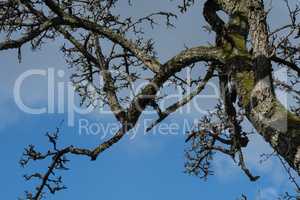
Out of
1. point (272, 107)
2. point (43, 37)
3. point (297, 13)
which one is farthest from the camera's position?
point (43, 37)

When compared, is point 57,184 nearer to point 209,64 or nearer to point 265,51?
point 209,64

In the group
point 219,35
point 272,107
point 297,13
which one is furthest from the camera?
point 219,35

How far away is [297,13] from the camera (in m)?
6.30

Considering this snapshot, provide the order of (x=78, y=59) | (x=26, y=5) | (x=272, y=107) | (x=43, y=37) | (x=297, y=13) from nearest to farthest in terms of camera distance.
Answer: (x=272, y=107), (x=297, y=13), (x=26, y=5), (x=43, y=37), (x=78, y=59)

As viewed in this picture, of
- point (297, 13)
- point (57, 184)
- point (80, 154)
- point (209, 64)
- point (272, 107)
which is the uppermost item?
point (297, 13)

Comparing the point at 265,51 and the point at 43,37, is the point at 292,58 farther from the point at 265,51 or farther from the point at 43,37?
the point at 43,37

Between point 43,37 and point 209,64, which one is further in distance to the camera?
point 43,37

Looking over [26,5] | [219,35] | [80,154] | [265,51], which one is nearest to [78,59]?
[26,5]

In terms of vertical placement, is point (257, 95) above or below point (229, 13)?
below

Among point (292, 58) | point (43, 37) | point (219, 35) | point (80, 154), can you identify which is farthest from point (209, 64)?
point (43, 37)

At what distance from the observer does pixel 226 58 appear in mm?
6652

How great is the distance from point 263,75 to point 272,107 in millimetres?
388

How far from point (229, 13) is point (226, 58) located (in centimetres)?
70

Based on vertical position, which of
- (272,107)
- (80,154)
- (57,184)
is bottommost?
(57,184)
